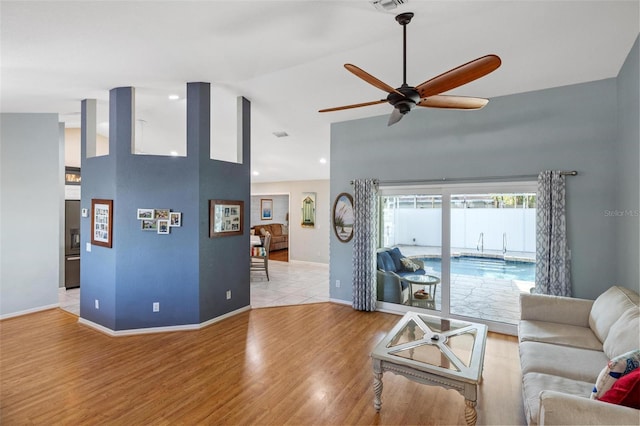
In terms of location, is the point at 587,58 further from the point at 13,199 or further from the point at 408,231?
the point at 13,199

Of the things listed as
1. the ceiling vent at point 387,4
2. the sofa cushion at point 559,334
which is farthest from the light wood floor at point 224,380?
the ceiling vent at point 387,4

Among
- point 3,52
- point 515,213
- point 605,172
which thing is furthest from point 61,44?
point 605,172

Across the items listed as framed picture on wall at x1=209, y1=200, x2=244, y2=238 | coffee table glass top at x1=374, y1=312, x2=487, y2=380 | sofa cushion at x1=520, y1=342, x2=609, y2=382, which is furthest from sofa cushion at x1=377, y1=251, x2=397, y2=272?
sofa cushion at x1=520, y1=342, x2=609, y2=382

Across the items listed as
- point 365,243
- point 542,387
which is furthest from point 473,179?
point 542,387

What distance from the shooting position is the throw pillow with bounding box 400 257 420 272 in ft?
15.2

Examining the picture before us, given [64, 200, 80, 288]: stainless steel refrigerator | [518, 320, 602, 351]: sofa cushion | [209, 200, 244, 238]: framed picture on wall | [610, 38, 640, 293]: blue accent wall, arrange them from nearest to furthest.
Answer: [518, 320, 602, 351]: sofa cushion → [610, 38, 640, 293]: blue accent wall → [209, 200, 244, 238]: framed picture on wall → [64, 200, 80, 288]: stainless steel refrigerator

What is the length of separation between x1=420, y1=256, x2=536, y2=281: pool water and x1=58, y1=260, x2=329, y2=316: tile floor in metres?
2.18

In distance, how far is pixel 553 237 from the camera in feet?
11.4

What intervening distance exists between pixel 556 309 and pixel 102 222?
5.25m

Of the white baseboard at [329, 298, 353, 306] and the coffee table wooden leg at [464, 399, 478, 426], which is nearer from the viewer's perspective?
the coffee table wooden leg at [464, 399, 478, 426]

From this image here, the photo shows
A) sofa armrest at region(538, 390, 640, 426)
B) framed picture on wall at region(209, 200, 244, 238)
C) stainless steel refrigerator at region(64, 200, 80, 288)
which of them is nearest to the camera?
sofa armrest at region(538, 390, 640, 426)

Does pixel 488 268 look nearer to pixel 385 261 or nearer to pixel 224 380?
pixel 385 261

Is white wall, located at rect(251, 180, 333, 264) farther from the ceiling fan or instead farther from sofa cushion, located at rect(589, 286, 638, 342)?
sofa cushion, located at rect(589, 286, 638, 342)

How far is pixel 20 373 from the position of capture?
2865 millimetres
